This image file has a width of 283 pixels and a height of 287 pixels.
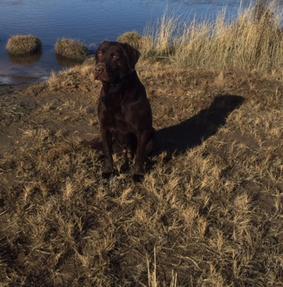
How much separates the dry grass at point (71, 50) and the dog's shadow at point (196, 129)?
614 centimetres

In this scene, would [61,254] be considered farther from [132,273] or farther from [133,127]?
[133,127]

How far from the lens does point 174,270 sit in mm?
2920

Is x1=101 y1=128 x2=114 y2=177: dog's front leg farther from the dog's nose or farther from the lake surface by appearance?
the lake surface

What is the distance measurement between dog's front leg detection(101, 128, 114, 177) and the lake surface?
5.48 m

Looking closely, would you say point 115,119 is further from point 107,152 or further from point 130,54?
point 130,54

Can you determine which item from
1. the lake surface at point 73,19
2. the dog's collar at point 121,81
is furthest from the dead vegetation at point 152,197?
the lake surface at point 73,19

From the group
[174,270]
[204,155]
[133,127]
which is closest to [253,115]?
[204,155]

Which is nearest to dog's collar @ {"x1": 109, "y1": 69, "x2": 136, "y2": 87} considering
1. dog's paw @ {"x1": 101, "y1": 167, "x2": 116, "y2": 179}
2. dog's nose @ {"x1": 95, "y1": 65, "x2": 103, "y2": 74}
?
dog's nose @ {"x1": 95, "y1": 65, "x2": 103, "y2": 74}

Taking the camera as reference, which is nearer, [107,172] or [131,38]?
[107,172]

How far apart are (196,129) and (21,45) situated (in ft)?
24.8

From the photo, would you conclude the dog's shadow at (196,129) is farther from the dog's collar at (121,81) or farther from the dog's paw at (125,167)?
the dog's collar at (121,81)

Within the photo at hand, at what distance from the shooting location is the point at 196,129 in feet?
17.6

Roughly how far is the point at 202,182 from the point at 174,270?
3.88ft

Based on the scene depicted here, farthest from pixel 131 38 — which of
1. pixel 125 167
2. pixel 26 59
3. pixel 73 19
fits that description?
pixel 125 167
